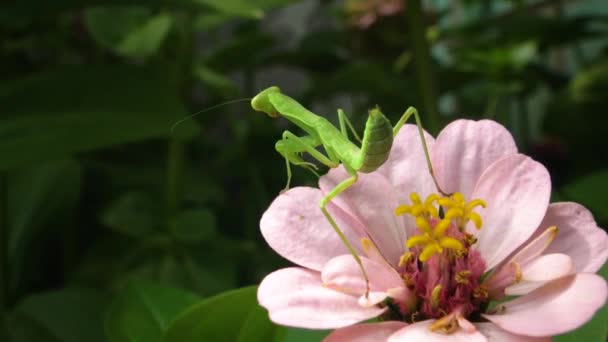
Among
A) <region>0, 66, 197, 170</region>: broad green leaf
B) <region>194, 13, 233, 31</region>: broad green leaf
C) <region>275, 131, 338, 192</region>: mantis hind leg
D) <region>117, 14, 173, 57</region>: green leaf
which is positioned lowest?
<region>275, 131, 338, 192</region>: mantis hind leg

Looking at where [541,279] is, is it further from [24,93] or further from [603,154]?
[603,154]

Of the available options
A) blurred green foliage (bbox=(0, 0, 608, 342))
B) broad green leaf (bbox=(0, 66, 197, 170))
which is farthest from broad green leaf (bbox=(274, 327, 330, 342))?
broad green leaf (bbox=(0, 66, 197, 170))

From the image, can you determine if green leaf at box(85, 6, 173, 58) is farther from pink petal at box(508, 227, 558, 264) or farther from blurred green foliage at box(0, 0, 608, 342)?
pink petal at box(508, 227, 558, 264)

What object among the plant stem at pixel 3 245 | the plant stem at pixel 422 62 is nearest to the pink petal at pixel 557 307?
the plant stem at pixel 422 62

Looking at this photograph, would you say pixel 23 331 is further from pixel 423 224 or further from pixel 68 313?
pixel 423 224

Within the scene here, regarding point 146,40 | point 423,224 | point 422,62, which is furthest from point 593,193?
point 146,40

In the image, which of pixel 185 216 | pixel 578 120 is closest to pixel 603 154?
pixel 578 120

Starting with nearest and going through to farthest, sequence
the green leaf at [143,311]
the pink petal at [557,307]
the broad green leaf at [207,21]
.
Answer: the pink petal at [557,307] → the green leaf at [143,311] → the broad green leaf at [207,21]

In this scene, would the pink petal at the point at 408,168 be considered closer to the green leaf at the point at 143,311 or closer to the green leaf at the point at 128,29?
the green leaf at the point at 143,311
